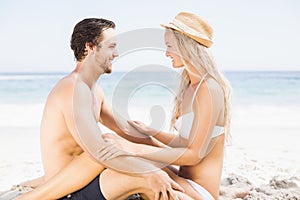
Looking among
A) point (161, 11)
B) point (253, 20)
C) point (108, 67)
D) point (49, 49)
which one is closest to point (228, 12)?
point (253, 20)

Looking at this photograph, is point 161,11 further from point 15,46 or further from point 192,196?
point 192,196

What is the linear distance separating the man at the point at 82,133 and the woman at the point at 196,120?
72 mm

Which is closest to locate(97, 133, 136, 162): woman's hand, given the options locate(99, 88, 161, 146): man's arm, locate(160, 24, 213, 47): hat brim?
locate(99, 88, 161, 146): man's arm

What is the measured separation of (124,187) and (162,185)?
17 centimetres

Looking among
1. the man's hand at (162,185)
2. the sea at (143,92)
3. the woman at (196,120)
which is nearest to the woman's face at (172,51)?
the woman at (196,120)

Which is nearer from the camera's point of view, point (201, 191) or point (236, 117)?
point (201, 191)

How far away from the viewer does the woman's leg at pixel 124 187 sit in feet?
7.09

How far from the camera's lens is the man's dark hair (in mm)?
2533

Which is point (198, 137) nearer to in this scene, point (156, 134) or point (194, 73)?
point (194, 73)

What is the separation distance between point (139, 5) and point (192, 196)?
1123cm

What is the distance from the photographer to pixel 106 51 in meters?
2.59

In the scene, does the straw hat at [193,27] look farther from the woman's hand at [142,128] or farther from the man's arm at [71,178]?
the man's arm at [71,178]

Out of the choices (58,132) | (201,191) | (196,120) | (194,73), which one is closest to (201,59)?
(194,73)

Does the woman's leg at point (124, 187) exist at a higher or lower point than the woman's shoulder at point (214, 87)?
lower
